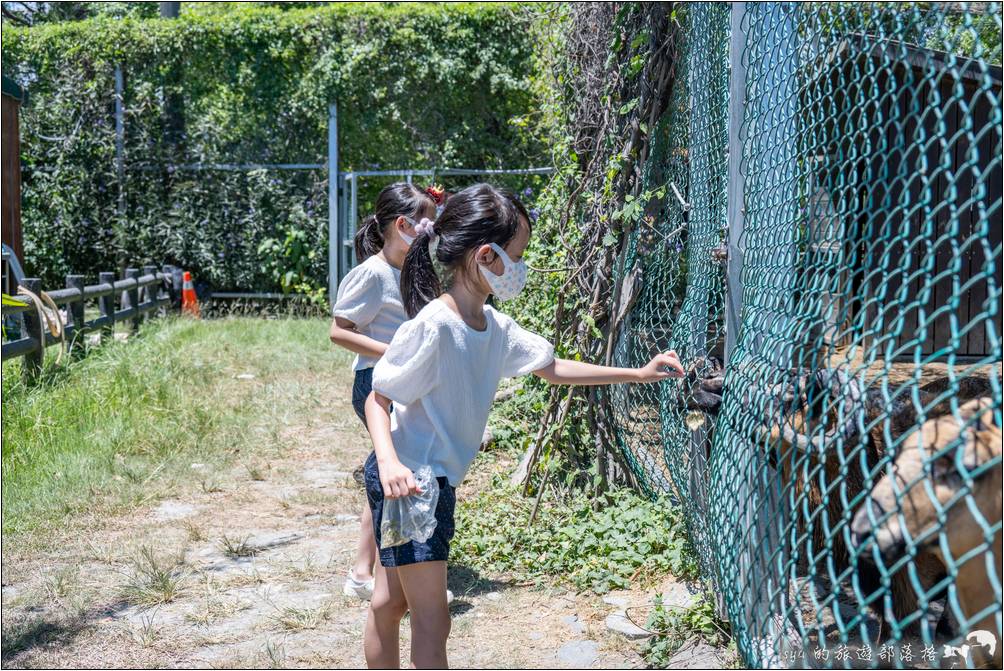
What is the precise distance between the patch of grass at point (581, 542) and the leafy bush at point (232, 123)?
8.23 metres

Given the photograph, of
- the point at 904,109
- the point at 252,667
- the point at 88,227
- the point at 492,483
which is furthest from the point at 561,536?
the point at 88,227

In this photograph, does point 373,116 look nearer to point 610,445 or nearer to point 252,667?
point 610,445

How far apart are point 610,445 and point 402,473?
220 cm

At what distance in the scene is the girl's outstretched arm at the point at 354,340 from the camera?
3.36 meters

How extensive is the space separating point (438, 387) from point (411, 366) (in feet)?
0.34

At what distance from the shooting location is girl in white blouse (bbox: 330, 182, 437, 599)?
135 inches

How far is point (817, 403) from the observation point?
2061mm

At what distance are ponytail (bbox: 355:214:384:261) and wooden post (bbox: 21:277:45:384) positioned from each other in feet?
13.6

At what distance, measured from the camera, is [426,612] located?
2361mm

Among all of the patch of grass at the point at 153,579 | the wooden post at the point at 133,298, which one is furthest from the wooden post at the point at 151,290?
the patch of grass at the point at 153,579

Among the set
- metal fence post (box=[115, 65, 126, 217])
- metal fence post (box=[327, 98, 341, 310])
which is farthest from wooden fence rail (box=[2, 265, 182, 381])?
metal fence post (box=[327, 98, 341, 310])

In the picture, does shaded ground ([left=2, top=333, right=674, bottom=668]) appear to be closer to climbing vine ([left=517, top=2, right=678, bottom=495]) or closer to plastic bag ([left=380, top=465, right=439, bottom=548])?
climbing vine ([left=517, top=2, right=678, bottom=495])

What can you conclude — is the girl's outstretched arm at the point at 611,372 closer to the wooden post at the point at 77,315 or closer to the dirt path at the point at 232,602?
the dirt path at the point at 232,602

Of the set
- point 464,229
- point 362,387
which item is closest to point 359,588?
point 362,387
